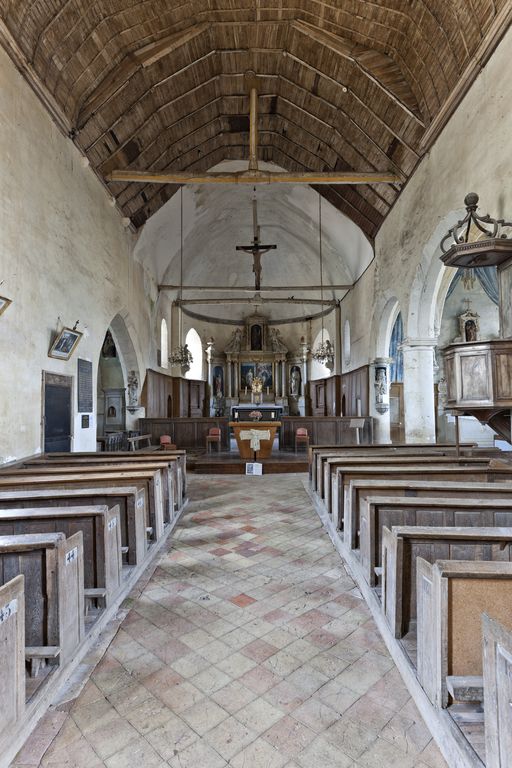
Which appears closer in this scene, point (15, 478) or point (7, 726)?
point (7, 726)

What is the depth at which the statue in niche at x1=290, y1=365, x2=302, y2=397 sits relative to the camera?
1936 cm

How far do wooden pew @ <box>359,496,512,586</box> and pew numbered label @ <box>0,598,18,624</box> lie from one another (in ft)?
7.12

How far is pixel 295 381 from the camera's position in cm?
1936

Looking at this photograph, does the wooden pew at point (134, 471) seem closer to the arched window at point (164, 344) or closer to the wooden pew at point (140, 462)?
the wooden pew at point (140, 462)

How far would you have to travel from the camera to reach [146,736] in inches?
70.6

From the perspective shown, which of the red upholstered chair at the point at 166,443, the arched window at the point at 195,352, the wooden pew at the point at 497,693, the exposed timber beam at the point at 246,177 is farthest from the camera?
the arched window at the point at 195,352

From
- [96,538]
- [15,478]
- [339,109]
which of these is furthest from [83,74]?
[96,538]

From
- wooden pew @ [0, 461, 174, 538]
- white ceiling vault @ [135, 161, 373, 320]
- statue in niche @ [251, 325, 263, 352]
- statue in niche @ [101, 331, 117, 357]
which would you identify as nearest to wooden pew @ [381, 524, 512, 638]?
wooden pew @ [0, 461, 174, 538]

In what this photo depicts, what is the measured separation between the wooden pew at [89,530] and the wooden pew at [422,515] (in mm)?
1800

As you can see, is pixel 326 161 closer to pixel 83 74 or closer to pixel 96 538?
pixel 83 74

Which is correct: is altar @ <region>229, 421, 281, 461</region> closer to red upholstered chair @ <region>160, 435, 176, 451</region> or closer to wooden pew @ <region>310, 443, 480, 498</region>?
red upholstered chair @ <region>160, 435, 176, 451</region>

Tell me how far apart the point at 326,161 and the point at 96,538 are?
10.6 metres

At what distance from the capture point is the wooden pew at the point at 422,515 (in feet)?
9.55

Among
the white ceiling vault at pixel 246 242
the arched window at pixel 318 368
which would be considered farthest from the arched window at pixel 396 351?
the arched window at pixel 318 368
